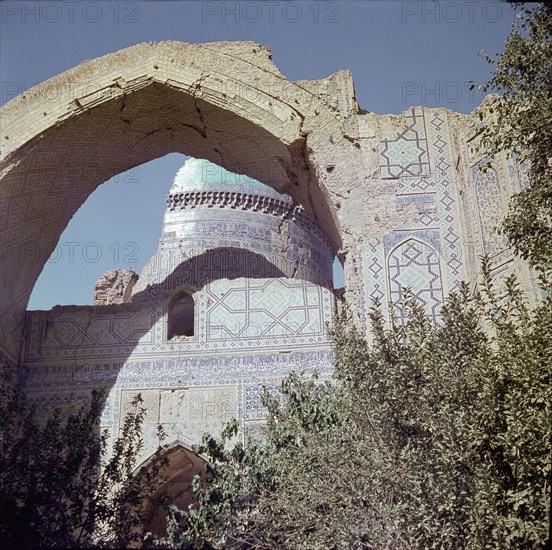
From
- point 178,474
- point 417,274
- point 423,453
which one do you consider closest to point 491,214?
point 417,274

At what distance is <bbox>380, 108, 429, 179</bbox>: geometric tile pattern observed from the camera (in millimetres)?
8742

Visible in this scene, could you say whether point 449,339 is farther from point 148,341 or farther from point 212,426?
point 148,341

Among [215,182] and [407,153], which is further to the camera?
[215,182]

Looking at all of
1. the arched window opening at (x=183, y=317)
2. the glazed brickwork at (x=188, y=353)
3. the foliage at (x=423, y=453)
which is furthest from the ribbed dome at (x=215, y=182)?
the foliage at (x=423, y=453)

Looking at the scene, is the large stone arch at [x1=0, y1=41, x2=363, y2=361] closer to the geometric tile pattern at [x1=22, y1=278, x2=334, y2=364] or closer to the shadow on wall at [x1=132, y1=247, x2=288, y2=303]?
the geometric tile pattern at [x1=22, y1=278, x2=334, y2=364]

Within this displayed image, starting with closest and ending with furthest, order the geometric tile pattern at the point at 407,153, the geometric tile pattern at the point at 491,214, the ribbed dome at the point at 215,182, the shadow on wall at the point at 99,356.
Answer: the geometric tile pattern at the point at 491,214 → the geometric tile pattern at the point at 407,153 → the shadow on wall at the point at 99,356 → the ribbed dome at the point at 215,182

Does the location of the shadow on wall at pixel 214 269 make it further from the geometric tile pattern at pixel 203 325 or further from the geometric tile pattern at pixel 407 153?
the geometric tile pattern at pixel 407 153

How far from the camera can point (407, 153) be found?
8844 mm

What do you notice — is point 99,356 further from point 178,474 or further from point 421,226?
point 421,226

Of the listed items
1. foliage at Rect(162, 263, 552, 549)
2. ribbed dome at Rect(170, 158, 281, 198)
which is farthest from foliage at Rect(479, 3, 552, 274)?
ribbed dome at Rect(170, 158, 281, 198)

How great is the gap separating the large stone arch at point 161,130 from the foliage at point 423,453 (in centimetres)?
339

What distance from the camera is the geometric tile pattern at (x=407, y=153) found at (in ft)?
28.7

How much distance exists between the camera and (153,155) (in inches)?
412

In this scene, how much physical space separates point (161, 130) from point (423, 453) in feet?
21.2
